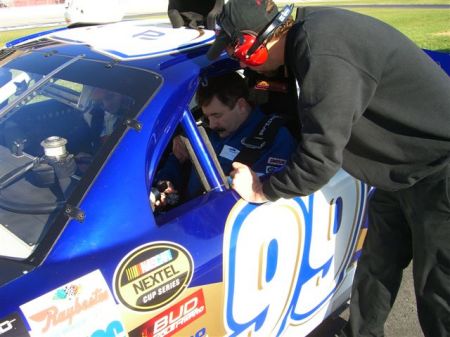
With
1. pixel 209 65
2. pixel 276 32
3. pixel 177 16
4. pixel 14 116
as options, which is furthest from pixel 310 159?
pixel 177 16

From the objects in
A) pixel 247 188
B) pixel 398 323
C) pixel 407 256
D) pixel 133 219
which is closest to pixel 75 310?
pixel 133 219

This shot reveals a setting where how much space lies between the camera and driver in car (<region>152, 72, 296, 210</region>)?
1919 mm

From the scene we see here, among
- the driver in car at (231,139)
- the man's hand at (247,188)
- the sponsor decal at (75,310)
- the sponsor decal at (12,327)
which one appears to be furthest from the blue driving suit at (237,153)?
the sponsor decal at (12,327)

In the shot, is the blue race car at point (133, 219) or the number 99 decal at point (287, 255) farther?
the number 99 decal at point (287, 255)

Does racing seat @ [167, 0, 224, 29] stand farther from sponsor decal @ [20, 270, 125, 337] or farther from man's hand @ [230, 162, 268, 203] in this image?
sponsor decal @ [20, 270, 125, 337]

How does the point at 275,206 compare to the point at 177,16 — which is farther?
the point at 177,16

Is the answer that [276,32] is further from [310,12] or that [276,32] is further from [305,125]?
[305,125]

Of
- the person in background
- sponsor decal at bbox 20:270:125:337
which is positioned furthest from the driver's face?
sponsor decal at bbox 20:270:125:337

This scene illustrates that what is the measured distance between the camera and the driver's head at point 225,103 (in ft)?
6.95

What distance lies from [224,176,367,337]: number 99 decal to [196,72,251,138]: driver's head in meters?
0.54

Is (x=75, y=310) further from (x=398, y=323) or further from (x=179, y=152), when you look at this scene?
(x=398, y=323)

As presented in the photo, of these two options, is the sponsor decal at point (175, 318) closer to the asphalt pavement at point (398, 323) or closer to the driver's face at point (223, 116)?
the driver's face at point (223, 116)

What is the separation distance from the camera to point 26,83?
6.01 ft

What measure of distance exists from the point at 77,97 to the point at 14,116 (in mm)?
240
